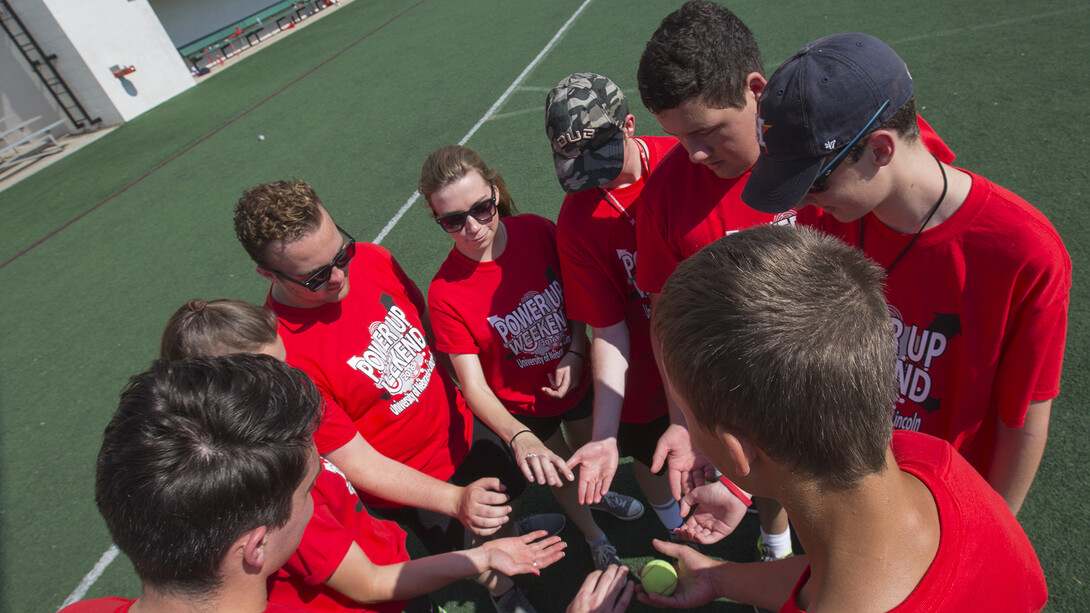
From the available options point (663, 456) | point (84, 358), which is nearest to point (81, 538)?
point (84, 358)

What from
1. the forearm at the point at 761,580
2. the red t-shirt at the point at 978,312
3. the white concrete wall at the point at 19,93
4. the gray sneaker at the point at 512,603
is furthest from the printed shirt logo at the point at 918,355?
the white concrete wall at the point at 19,93

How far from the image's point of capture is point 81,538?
4.59 m

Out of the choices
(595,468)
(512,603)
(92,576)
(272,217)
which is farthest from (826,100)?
(92,576)

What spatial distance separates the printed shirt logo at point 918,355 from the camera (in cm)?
187

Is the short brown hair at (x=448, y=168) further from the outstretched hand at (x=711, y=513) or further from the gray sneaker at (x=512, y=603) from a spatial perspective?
the gray sneaker at (x=512, y=603)

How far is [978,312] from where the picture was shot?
5.79ft

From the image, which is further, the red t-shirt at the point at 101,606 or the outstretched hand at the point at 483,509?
the outstretched hand at the point at 483,509

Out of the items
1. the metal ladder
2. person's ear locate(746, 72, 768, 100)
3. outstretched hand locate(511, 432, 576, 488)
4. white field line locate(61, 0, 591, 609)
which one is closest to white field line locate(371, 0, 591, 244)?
white field line locate(61, 0, 591, 609)

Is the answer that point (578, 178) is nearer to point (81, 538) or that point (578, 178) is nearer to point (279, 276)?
point (279, 276)

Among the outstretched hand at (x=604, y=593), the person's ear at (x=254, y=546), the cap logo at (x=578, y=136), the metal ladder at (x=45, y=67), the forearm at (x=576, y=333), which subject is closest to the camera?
the person's ear at (x=254, y=546)

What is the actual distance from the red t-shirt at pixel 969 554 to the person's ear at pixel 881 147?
803 millimetres

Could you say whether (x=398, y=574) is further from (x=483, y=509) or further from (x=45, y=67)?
(x=45, y=67)

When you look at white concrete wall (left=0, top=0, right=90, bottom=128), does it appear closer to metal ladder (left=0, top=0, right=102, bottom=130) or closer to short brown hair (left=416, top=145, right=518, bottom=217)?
metal ladder (left=0, top=0, right=102, bottom=130)

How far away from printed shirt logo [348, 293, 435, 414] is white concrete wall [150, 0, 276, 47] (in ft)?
80.1
